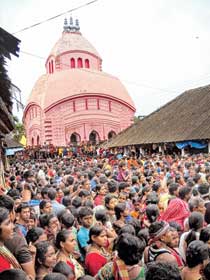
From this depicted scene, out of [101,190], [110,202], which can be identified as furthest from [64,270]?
[101,190]

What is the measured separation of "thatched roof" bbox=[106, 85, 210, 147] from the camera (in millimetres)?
22062

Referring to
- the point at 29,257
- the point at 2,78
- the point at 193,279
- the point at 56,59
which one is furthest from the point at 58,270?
the point at 56,59

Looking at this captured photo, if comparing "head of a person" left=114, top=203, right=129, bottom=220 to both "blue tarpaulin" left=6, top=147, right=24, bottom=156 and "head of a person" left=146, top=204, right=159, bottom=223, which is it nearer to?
"head of a person" left=146, top=204, right=159, bottom=223

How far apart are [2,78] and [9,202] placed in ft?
5.73

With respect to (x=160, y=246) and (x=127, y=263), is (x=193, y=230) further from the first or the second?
(x=127, y=263)

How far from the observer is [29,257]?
3.23m

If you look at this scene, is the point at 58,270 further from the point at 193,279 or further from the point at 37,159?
the point at 37,159

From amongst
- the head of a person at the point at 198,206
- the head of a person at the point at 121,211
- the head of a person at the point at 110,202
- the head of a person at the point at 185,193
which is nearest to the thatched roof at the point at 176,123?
the head of a person at the point at 185,193

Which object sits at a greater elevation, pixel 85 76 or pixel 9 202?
pixel 85 76

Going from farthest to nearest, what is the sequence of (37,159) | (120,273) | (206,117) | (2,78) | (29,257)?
1. (37,159)
2. (206,117)
3. (2,78)
4. (29,257)
5. (120,273)

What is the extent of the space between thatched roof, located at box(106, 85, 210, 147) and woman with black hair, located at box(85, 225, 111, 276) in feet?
55.9

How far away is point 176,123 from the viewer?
80.9 ft

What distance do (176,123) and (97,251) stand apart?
845 inches

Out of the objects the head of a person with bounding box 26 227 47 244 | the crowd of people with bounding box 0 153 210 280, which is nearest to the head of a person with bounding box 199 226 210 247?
the crowd of people with bounding box 0 153 210 280
